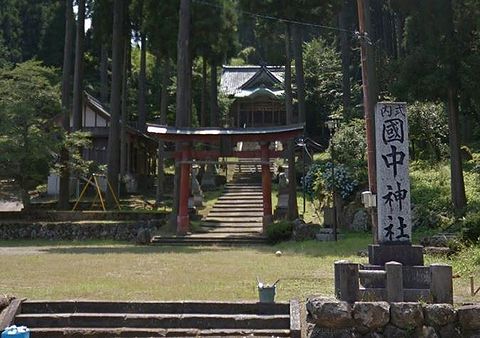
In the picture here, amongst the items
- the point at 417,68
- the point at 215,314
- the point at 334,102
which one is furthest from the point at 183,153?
the point at 334,102

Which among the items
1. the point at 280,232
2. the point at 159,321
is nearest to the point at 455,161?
the point at 280,232

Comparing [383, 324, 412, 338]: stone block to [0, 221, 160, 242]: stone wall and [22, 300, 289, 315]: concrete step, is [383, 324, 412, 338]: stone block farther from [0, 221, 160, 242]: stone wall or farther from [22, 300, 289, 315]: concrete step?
[0, 221, 160, 242]: stone wall

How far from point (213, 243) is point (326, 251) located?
4662mm

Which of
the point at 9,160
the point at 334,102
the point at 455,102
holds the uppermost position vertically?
the point at 334,102

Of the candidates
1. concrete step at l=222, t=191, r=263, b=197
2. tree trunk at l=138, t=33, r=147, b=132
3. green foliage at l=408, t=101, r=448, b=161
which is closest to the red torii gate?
concrete step at l=222, t=191, r=263, b=197

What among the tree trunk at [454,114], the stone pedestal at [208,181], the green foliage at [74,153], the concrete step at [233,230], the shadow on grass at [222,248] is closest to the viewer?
the shadow on grass at [222,248]

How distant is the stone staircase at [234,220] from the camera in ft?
63.3

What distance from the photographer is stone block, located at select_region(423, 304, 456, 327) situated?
294 inches

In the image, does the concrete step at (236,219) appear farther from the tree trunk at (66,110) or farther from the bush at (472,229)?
the bush at (472,229)

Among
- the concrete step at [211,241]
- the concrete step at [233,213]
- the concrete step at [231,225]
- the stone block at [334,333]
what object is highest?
the concrete step at [233,213]

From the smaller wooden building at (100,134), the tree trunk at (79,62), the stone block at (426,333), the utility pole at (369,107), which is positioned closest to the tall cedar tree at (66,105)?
the tree trunk at (79,62)

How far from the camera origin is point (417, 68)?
1784 cm

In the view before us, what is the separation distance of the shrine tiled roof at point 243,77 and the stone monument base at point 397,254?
3371 centimetres

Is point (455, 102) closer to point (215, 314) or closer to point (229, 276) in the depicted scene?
point (229, 276)
